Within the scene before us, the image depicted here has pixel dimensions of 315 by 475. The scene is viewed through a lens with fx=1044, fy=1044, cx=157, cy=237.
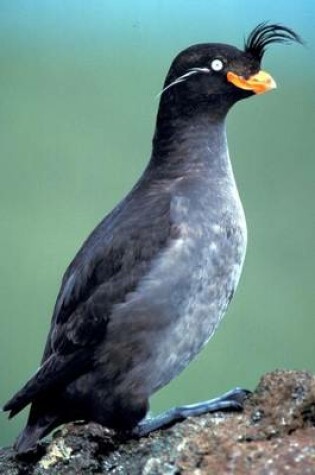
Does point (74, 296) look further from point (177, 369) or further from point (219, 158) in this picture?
point (219, 158)

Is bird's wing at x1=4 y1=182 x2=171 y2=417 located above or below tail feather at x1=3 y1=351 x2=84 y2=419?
above

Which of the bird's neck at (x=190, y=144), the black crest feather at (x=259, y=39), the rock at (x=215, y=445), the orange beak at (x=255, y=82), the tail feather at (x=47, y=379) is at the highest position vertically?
the black crest feather at (x=259, y=39)

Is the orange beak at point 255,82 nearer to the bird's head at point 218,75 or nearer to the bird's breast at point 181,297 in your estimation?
the bird's head at point 218,75

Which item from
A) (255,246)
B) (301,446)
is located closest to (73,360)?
(301,446)

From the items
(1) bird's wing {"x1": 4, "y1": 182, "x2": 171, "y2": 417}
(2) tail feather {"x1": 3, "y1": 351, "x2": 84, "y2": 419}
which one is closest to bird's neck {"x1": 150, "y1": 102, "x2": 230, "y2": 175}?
(1) bird's wing {"x1": 4, "y1": 182, "x2": 171, "y2": 417}

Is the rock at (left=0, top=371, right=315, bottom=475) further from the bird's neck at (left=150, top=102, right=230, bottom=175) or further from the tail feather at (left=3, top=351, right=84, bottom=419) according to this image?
the bird's neck at (left=150, top=102, right=230, bottom=175)

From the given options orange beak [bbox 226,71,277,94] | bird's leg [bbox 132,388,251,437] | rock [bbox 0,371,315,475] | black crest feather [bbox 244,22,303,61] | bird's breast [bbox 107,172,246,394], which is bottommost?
rock [bbox 0,371,315,475]

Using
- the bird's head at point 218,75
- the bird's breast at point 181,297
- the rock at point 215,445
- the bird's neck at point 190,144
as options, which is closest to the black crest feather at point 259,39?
the bird's head at point 218,75
